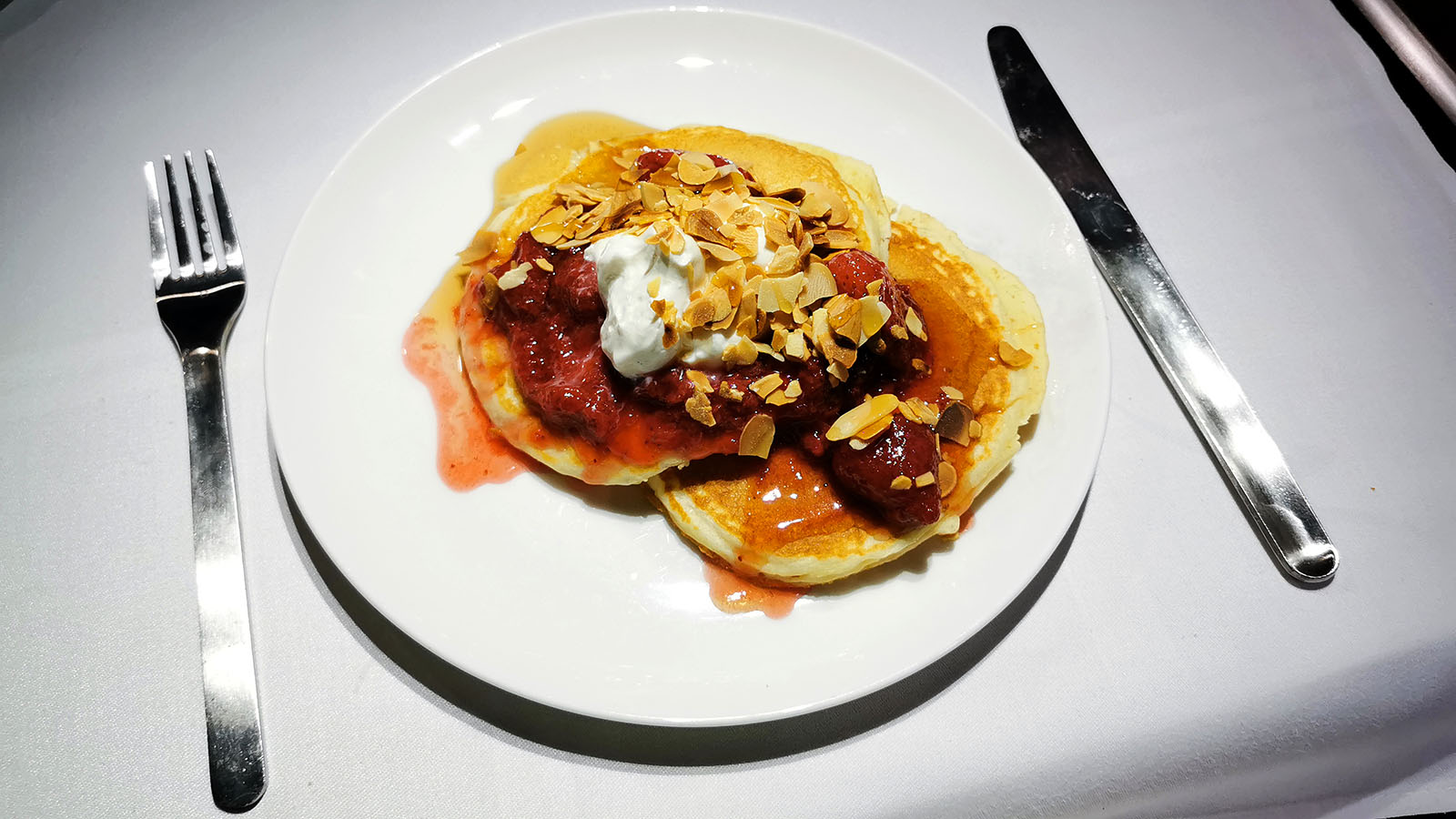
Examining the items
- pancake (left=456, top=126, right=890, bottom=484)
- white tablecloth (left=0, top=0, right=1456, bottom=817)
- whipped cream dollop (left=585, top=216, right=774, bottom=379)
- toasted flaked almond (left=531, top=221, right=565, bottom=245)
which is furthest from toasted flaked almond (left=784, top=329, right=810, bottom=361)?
white tablecloth (left=0, top=0, right=1456, bottom=817)

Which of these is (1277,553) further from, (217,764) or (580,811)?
(217,764)

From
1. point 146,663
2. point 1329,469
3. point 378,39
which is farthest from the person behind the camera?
point 378,39

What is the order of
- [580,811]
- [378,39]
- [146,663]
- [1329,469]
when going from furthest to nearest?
[378,39]
[1329,469]
[146,663]
[580,811]

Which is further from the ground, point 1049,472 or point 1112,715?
point 1049,472

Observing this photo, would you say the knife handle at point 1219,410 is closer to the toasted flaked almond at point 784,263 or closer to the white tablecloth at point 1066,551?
the white tablecloth at point 1066,551

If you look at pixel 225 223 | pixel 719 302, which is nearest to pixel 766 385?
pixel 719 302

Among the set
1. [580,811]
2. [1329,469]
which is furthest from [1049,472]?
[580,811]

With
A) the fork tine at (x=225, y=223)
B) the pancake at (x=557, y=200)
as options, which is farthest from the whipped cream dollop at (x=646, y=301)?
the fork tine at (x=225, y=223)
